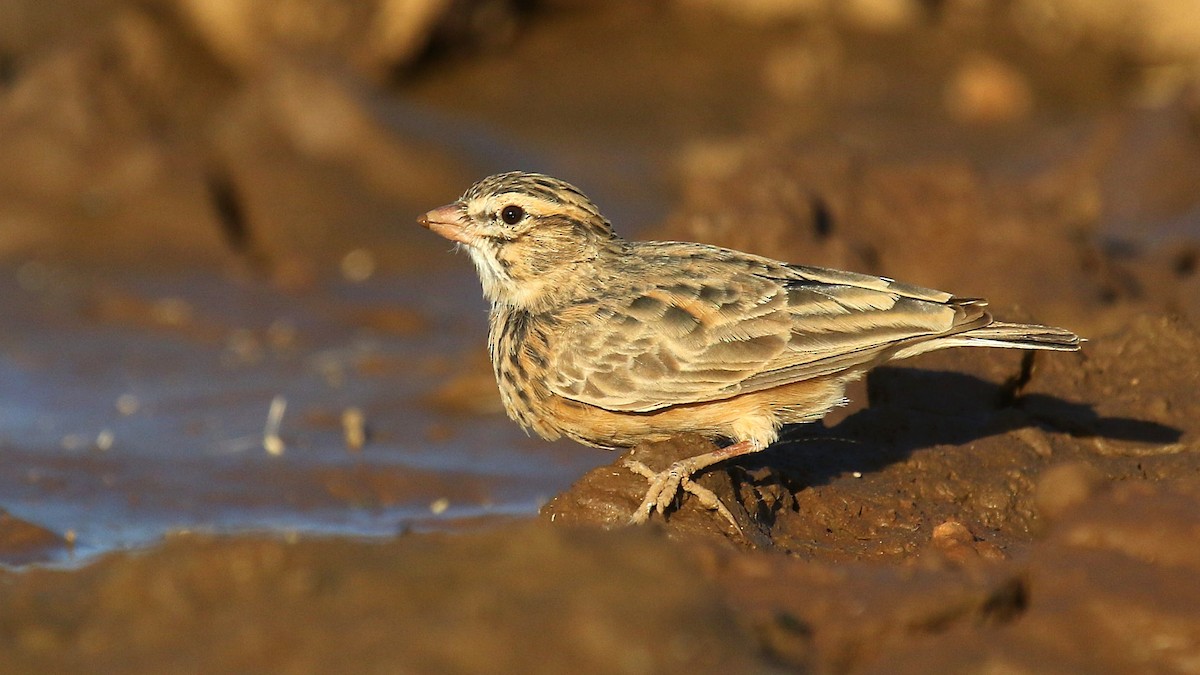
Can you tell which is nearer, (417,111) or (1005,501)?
(1005,501)

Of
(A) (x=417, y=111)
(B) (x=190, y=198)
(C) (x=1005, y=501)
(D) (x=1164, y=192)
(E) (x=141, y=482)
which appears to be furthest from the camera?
(A) (x=417, y=111)

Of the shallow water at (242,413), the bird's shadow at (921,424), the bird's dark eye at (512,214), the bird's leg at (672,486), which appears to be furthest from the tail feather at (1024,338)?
the shallow water at (242,413)

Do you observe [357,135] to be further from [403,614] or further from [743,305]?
[403,614]

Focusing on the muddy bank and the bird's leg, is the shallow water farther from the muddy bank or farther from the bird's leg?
the muddy bank

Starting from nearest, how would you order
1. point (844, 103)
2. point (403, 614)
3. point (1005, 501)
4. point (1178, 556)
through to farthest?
point (403, 614) < point (1178, 556) < point (1005, 501) < point (844, 103)

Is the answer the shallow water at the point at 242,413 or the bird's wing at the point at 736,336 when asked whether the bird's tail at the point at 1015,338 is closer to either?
the bird's wing at the point at 736,336

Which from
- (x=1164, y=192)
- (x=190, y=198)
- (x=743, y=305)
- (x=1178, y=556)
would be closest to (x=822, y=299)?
(x=743, y=305)

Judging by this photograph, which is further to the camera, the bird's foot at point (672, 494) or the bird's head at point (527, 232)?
the bird's head at point (527, 232)

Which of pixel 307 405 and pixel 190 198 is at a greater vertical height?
pixel 190 198
